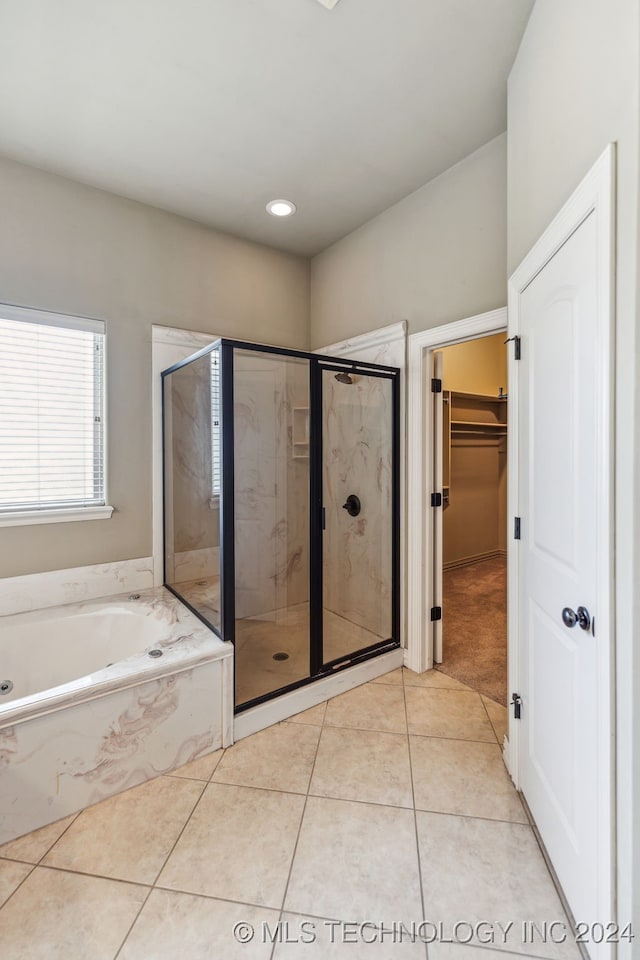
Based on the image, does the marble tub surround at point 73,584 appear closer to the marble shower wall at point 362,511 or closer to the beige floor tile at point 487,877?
the marble shower wall at point 362,511

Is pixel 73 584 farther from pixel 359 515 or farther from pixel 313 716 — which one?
pixel 359 515

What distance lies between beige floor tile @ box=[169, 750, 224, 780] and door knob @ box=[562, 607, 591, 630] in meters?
1.59

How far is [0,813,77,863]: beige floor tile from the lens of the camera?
1.43 metres

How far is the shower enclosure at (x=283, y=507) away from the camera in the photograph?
213 cm

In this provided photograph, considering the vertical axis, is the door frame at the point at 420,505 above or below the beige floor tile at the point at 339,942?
above

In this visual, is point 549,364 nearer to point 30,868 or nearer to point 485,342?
point 30,868

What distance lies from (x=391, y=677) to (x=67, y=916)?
5.94 ft

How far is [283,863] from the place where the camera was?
4.59 feet

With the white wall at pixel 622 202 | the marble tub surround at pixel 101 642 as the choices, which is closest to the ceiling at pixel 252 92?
the white wall at pixel 622 202

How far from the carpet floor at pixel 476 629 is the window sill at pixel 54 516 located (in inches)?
92.1

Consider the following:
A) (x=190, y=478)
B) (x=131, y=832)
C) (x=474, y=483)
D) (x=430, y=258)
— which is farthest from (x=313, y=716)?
(x=474, y=483)

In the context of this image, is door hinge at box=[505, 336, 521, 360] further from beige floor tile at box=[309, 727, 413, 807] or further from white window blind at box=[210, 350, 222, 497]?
beige floor tile at box=[309, 727, 413, 807]

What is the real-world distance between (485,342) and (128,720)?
4917mm

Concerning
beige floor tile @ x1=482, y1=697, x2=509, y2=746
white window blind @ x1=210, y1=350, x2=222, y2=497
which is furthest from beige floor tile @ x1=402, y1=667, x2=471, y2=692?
white window blind @ x1=210, y1=350, x2=222, y2=497
